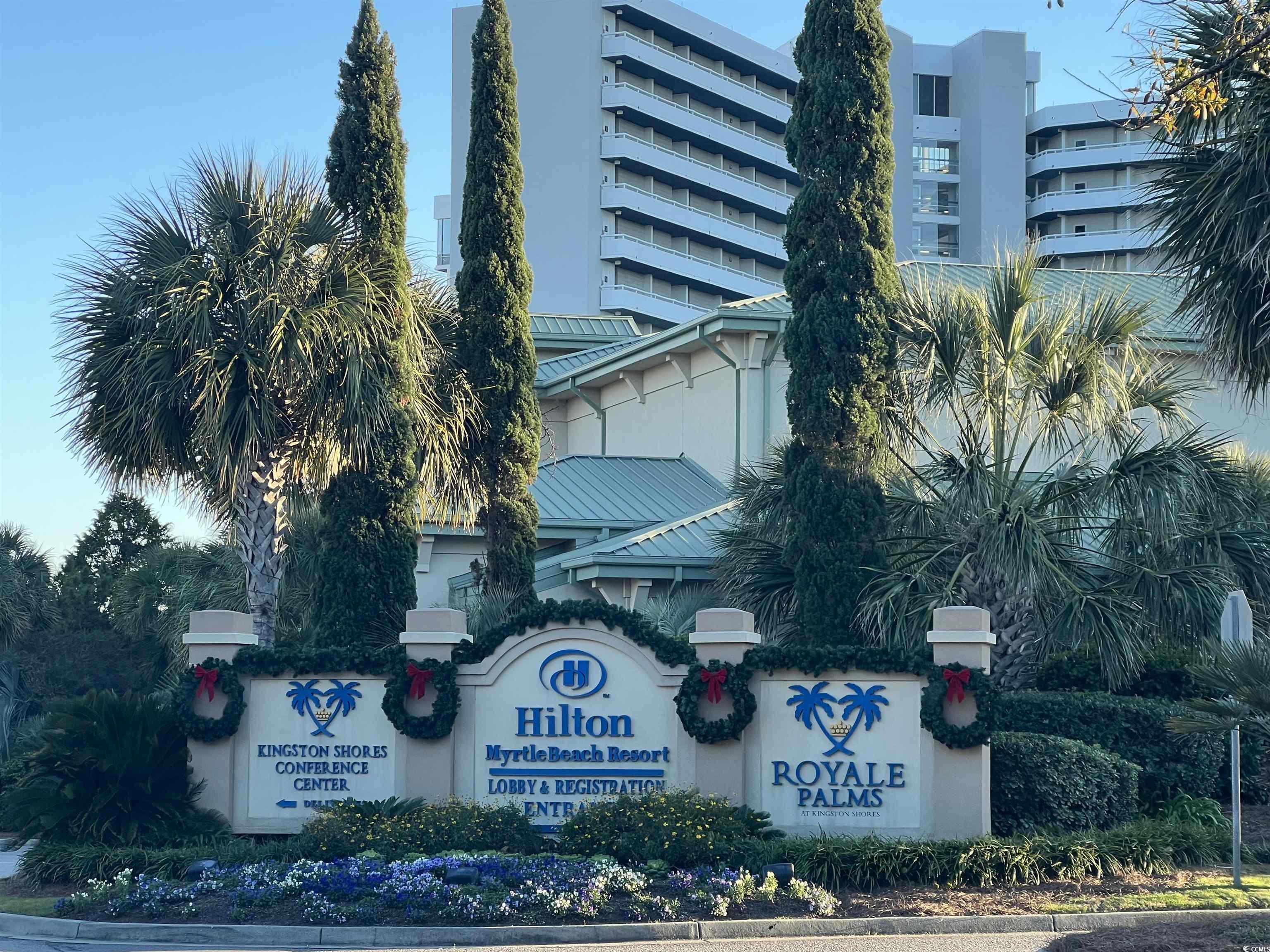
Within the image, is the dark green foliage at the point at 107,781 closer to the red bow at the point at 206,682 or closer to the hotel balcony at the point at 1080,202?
the red bow at the point at 206,682

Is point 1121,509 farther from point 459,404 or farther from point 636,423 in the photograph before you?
point 636,423

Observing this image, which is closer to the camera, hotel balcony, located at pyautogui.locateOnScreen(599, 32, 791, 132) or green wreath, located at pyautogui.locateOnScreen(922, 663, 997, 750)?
green wreath, located at pyautogui.locateOnScreen(922, 663, 997, 750)

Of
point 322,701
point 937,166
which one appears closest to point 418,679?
point 322,701

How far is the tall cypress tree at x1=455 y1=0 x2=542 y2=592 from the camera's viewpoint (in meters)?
19.1

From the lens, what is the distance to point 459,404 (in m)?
19.0

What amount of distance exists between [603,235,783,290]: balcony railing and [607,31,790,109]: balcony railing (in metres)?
10.4

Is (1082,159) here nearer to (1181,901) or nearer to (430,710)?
(430,710)

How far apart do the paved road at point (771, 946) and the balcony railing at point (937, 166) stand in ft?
277

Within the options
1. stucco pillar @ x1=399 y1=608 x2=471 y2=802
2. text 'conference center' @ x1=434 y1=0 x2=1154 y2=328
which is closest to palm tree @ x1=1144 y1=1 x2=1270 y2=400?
stucco pillar @ x1=399 y1=608 x2=471 y2=802

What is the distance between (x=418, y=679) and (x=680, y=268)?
217 feet

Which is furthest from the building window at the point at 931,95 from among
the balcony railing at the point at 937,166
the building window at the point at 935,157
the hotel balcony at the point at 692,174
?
the hotel balcony at the point at 692,174

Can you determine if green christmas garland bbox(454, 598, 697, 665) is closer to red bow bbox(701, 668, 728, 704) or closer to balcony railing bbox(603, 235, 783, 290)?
red bow bbox(701, 668, 728, 704)

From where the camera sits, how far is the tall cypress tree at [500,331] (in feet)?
62.6

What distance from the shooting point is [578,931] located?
11.3m
